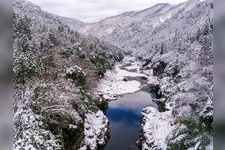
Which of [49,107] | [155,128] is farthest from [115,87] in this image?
[49,107]

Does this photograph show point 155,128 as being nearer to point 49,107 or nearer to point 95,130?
point 95,130

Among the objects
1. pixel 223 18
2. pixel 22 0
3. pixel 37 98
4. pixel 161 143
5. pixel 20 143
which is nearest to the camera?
Result: pixel 223 18

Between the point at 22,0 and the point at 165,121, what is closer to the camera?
the point at 165,121

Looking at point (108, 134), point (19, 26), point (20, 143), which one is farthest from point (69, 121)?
point (19, 26)

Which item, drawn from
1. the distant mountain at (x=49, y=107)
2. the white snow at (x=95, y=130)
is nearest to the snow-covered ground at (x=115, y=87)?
the white snow at (x=95, y=130)

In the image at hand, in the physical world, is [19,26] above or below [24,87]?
above

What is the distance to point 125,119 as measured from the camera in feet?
49.5

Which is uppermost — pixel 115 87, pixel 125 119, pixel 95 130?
pixel 115 87

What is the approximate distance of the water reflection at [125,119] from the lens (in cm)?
1216

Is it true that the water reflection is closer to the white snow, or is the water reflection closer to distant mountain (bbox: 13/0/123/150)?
the white snow

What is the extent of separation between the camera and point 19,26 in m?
14.2

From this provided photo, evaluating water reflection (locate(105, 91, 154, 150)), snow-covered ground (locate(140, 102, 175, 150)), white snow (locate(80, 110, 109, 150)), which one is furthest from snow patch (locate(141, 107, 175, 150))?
white snow (locate(80, 110, 109, 150))

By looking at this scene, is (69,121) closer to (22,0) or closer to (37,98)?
(37,98)

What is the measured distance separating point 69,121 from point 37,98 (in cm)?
173
